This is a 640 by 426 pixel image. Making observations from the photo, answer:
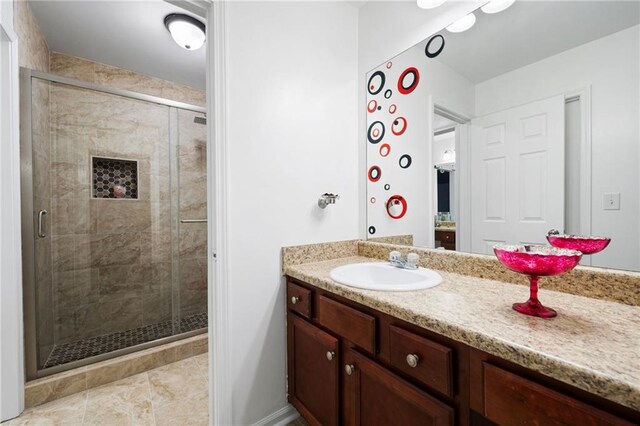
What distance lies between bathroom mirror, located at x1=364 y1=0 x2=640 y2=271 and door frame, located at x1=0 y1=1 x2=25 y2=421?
202 cm

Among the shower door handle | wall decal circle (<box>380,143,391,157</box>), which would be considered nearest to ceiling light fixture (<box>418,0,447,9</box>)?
wall decal circle (<box>380,143,391,157</box>)

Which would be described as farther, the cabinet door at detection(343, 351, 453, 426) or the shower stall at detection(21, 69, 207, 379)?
the shower stall at detection(21, 69, 207, 379)

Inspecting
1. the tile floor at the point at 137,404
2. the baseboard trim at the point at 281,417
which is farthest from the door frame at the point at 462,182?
the tile floor at the point at 137,404

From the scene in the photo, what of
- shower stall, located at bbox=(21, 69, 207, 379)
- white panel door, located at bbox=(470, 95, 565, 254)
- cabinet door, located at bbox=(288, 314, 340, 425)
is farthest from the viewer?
shower stall, located at bbox=(21, 69, 207, 379)

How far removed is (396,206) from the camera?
164cm

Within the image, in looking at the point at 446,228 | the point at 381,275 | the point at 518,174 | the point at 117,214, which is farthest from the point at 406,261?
the point at 117,214

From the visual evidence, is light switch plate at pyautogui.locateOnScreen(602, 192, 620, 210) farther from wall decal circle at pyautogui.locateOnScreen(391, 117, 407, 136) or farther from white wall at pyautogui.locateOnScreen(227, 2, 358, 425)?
white wall at pyautogui.locateOnScreen(227, 2, 358, 425)

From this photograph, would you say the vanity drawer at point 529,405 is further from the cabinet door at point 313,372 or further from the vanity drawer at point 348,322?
the cabinet door at point 313,372

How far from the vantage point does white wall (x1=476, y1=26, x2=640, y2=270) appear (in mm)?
868

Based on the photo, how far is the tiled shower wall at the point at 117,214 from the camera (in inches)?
84.8

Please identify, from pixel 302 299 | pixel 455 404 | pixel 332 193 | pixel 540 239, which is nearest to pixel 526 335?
pixel 455 404

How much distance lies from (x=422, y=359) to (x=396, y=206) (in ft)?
3.23

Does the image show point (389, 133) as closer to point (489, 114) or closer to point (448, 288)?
point (489, 114)

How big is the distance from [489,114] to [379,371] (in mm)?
1135
